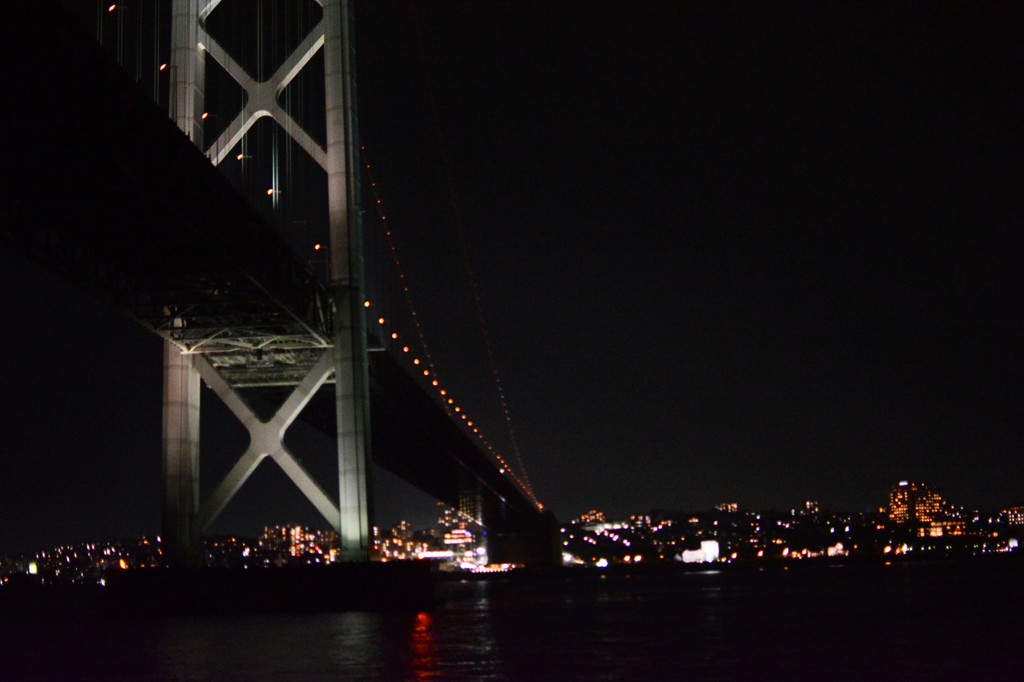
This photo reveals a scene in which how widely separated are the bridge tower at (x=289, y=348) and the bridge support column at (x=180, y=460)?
2 centimetres

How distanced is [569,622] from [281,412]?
23.8 feet

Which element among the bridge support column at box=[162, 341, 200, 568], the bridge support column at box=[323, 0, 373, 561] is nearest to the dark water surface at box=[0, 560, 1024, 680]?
the bridge support column at box=[162, 341, 200, 568]

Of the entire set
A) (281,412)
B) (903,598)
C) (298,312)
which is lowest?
(903,598)

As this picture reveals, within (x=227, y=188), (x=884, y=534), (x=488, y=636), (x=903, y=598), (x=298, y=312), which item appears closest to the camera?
(x=227, y=188)

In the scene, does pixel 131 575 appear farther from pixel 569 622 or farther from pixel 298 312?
pixel 569 622

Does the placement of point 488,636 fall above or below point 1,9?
below

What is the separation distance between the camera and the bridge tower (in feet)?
91.0

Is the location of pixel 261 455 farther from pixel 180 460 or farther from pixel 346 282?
pixel 346 282

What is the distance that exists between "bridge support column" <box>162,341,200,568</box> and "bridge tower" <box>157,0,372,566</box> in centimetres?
2

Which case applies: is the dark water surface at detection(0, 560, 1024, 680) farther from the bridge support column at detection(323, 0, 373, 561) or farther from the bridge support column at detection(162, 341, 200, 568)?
the bridge support column at detection(323, 0, 373, 561)

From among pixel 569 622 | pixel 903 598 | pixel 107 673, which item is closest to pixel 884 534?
pixel 903 598

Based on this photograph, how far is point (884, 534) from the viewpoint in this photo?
174m

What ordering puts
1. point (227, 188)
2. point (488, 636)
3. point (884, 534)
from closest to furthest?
point (227, 188) < point (488, 636) < point (884, 534)

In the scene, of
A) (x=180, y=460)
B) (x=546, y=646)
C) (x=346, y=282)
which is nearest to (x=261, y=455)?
(x=180, y=460)
